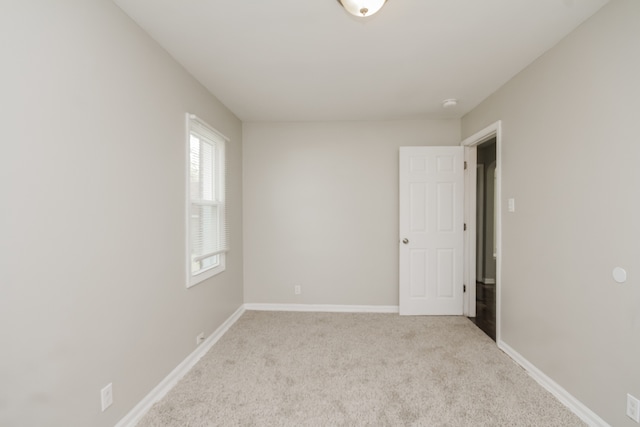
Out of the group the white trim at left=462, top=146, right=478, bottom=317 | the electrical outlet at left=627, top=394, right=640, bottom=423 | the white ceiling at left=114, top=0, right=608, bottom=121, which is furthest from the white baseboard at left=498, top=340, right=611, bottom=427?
the white ceiling at left=114, top=0, right=608, bottom=121

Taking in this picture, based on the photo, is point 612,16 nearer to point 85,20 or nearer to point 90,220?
point 85,20

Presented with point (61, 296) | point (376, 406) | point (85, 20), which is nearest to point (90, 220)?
point (61, 296)

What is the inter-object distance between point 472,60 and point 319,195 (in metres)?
2.15

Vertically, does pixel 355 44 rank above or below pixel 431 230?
above

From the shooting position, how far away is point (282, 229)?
12.3 feet

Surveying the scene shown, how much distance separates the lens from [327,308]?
3.71 meters

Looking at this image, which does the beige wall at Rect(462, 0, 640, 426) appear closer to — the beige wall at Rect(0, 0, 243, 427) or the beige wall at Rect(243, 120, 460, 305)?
the beige wall at Rect(243, 120, 460, 305)

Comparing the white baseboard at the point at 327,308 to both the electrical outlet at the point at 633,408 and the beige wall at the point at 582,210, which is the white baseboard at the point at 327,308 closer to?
the beige wall at the point at 582,210

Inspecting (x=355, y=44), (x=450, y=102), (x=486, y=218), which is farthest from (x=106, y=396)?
(x=486, y=218)

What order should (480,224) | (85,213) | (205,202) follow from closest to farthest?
(85,213)
(205,202)
(480,224)

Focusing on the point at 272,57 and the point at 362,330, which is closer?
the point at 272,57

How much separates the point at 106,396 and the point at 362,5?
2.52 m

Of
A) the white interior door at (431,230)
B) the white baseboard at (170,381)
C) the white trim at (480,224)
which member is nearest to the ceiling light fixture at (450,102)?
the white interior door at (431,230)

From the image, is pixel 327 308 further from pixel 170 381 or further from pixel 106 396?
pixel 106 396
